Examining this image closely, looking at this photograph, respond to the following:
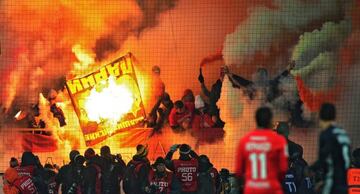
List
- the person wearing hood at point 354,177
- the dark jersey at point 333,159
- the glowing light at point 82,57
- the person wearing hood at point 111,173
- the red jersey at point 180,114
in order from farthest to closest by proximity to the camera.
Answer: the glowing light at point 82,57
the red jersey at point 180,114
the person wearing hood at point 111,173
the person wearing hood at point 354,177
the dark jersey at point 333,159

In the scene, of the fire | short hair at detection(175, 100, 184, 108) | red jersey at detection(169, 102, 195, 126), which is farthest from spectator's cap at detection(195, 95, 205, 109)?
the fire

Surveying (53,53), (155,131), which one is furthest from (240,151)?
(53,53)

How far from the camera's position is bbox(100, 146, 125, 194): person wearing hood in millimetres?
15461

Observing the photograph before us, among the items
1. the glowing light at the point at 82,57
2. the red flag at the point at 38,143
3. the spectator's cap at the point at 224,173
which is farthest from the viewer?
the glowing light at the point at 82,57

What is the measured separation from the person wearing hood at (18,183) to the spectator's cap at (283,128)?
16.9ft

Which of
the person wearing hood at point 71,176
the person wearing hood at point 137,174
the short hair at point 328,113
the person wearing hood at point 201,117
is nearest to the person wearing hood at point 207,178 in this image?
the person wearing hood at point 137,174


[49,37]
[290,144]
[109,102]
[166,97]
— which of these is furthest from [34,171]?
[290,144]

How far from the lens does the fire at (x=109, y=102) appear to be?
17.2 meters

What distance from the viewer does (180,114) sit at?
55.5 feet

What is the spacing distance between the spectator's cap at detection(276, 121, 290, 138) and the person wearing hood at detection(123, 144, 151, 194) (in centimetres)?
290

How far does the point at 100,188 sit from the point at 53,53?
12.0ft

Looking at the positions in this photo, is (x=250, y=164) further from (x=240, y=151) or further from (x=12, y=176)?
(x=12, y=176)

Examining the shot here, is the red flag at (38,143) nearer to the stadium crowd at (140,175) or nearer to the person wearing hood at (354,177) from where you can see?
the stadium crowd at (140,175)

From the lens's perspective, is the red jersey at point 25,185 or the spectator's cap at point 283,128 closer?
the red jersey at point 25,185
